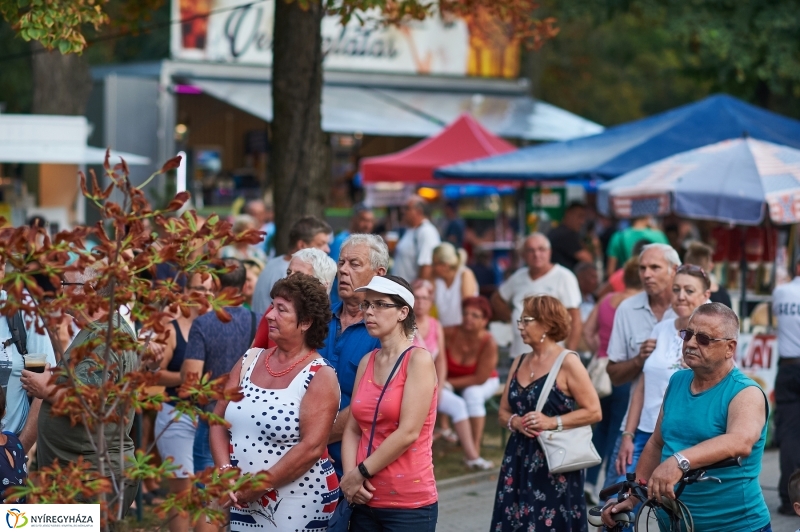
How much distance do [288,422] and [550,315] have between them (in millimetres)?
1933

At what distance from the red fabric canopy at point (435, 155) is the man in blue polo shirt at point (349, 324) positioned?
1028 centimetres

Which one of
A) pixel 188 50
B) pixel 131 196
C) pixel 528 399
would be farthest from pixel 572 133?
pixel 131 196

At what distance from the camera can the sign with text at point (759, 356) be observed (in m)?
10.4

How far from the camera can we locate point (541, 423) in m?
6.07

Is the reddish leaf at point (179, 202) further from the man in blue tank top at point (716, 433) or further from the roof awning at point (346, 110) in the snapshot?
the roof awning at point (346, 110)

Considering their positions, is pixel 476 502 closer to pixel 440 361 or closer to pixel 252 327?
pixel 440 361

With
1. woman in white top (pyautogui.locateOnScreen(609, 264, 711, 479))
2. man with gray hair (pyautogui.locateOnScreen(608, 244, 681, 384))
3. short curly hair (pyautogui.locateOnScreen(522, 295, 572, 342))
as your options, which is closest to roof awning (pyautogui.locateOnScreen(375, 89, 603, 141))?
man with gray hair (pyautogui.locateOnScreen(608, 244, 681, 384))

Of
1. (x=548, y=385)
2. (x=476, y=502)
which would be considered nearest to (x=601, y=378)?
(x=476, y=502)

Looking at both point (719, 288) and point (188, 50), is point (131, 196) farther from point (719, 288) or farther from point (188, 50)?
point (188, 50)

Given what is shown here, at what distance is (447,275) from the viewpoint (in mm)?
11438

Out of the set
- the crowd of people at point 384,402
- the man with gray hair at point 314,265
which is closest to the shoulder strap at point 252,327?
the crowd of people at point 384,402

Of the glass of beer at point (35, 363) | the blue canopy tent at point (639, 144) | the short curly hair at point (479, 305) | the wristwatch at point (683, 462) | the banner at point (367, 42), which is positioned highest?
A: the banner at point (367, 42)

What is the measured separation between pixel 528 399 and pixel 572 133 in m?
16.2

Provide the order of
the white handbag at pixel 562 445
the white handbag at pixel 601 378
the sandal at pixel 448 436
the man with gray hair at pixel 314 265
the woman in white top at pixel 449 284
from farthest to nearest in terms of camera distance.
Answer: the woman in white top at pixel 449 284, the sandal at pixel 448 436, the white handbag at pixel 601 378, the white handbag at pixel 562 445, the man with gray hair at pixel 314 265
